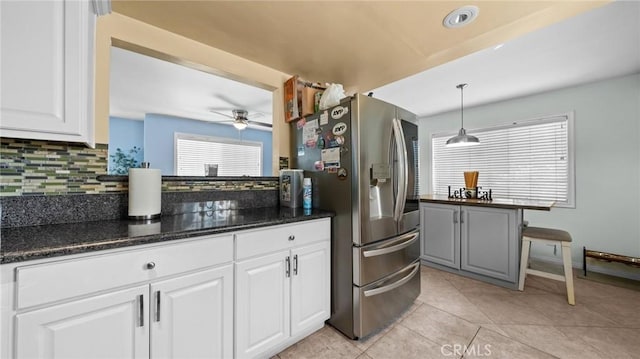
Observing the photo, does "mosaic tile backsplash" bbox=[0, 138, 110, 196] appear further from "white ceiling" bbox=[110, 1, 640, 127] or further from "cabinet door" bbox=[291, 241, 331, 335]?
"white ceiling" bbox=[110, 1, 640, 127]

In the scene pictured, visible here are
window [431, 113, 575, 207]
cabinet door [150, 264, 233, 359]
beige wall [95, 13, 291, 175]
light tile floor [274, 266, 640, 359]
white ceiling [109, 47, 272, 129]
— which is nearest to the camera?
cabinet door [150, 264, 233, 359]

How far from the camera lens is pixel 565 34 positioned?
189 cm

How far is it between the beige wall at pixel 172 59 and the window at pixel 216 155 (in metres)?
3.03

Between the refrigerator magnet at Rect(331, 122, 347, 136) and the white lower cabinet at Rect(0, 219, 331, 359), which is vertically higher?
the refrigerator magnet at Rect(331, 122, 347, 136)

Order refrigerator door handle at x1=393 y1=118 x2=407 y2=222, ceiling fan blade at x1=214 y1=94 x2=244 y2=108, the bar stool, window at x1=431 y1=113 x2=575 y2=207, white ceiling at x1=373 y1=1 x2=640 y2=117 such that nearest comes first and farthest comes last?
refrigerator door handle at x1=393 y1=118 x2=407 y2=222 → white ceiling at x1=373 y1=1 x2=640 y2=117 → the bar stool → window at x1=431 y1=113 x2=575 y2=207 → ceiling fan blade at x1=214 y1=94 x2=244 y2=108

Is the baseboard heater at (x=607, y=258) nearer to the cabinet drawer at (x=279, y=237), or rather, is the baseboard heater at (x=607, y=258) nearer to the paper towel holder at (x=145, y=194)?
the cabinet drawer at (x=279, y=237)

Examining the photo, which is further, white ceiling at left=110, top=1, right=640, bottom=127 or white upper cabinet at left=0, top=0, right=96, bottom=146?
white ceiling at left=110, top=1, right=640, bottom=127

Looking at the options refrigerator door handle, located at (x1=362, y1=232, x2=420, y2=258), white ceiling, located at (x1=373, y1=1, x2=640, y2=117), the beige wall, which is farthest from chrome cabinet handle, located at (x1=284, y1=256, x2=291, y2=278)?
white ceiling, located at (x1=373, y1=1, x2=640, y2=117)

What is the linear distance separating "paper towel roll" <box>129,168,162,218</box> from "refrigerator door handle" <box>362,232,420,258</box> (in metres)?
1.34

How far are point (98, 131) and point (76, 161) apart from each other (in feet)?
0.67

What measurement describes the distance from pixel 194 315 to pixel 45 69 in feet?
4.03

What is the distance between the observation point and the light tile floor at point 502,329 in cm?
146

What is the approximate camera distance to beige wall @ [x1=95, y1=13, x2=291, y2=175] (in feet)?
4.43

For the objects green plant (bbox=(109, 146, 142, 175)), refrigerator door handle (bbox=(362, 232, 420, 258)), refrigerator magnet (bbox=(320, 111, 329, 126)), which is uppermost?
refrigerator magnet (bbox=(320, 111, 329, 126))
